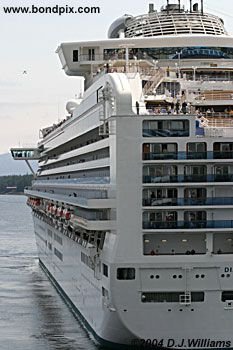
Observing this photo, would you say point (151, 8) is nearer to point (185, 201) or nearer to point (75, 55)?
point (75, 55)

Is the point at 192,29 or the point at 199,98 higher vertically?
the point at 192,29

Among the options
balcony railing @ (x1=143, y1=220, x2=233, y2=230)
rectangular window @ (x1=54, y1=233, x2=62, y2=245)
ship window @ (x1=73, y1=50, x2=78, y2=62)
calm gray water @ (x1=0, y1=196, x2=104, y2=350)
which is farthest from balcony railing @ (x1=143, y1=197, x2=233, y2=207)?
rectangular window @ (x1=54, y1=233, x2=62, y2=245)

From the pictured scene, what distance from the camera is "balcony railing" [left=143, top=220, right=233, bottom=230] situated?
31484 mm

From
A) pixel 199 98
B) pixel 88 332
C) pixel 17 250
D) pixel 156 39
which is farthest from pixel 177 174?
pixel 17 250

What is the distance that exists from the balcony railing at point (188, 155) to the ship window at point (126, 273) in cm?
371

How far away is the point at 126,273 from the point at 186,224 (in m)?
2.59

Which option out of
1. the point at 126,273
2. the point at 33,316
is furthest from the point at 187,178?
the point at 33,316

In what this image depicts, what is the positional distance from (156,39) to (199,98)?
8.16m

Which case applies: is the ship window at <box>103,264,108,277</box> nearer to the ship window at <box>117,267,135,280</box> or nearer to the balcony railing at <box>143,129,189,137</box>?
the ship window at <box>117,267,135,280</box>

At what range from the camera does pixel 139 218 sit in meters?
31.4

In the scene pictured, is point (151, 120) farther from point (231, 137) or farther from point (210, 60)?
point (210, 60)

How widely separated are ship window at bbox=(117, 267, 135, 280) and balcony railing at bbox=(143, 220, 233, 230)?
1.50 meters

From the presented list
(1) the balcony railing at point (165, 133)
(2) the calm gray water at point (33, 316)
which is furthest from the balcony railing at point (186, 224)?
(2) the calm gray water at point (33, 316)

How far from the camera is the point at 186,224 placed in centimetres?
3166
